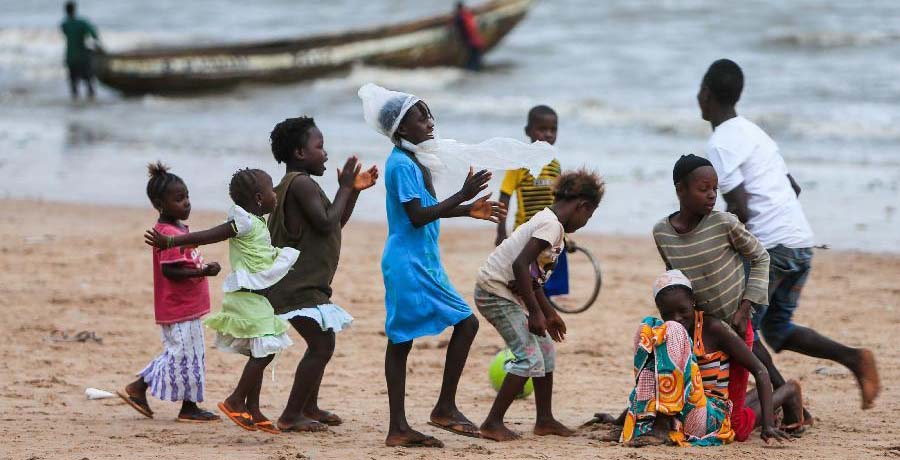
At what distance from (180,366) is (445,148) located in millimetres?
1680

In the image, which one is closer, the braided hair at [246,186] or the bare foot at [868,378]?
the braided hair at [246,186]

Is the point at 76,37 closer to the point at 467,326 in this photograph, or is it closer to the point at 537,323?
the point at 467,326

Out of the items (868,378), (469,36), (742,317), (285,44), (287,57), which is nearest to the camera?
(742,317)

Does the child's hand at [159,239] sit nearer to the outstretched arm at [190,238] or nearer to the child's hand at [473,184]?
the outstretched arm at [190,238]

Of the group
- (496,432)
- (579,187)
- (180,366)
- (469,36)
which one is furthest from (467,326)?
(469,36)

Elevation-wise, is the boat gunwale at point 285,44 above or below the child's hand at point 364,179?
→ above

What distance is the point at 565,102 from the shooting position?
20.7 metres

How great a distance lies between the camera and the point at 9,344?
23.2ft

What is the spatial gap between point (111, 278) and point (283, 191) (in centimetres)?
415

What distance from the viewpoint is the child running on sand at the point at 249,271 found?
16.6 feet

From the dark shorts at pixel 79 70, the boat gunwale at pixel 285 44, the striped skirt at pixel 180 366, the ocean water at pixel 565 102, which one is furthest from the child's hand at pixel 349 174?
the dark shorts at pixel 79 70

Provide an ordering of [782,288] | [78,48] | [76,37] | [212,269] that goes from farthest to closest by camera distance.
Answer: [78,48] < [76,37] < [782,288] < [212,269]

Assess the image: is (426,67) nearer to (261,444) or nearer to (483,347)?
(483,347)

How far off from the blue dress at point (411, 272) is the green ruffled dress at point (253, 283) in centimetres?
46
